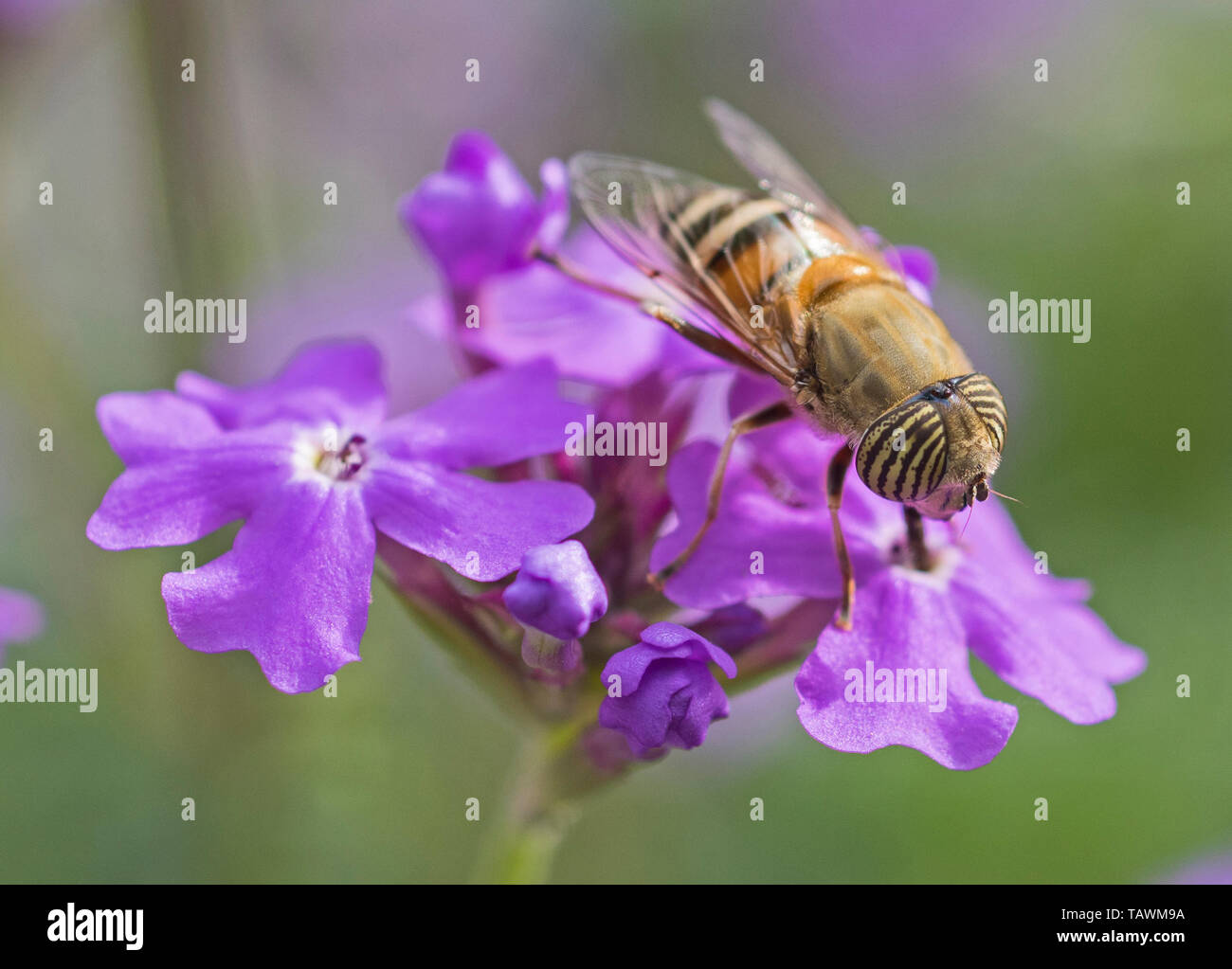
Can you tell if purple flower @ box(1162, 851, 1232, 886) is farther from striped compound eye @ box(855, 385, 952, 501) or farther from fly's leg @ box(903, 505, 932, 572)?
striped compound eye @ box(855, 385, 952, 501)

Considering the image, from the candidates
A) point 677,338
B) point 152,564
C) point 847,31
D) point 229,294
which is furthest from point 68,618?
point 847,31

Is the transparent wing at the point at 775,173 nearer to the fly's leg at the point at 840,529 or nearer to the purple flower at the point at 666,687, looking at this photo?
the fly's leg at the point at 840,529

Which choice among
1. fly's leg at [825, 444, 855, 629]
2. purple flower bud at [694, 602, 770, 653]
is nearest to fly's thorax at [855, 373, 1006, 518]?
fly's leg at [825, 444, 855, 629]

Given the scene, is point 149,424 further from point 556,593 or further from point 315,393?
point 556,593

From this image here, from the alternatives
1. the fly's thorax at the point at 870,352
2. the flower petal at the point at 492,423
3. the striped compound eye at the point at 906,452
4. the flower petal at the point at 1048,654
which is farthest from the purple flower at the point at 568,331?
the flower petal at the point at 1048,654

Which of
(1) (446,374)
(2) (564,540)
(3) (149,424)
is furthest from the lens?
(1) (446,374)

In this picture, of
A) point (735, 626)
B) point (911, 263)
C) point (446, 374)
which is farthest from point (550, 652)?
point (446, 374)

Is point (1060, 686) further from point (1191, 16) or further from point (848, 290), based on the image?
point (1191, 16)

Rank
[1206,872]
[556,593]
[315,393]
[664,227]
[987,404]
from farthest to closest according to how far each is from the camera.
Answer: [1206,872], [315,393], [664,227], [987,404], [556,593]
